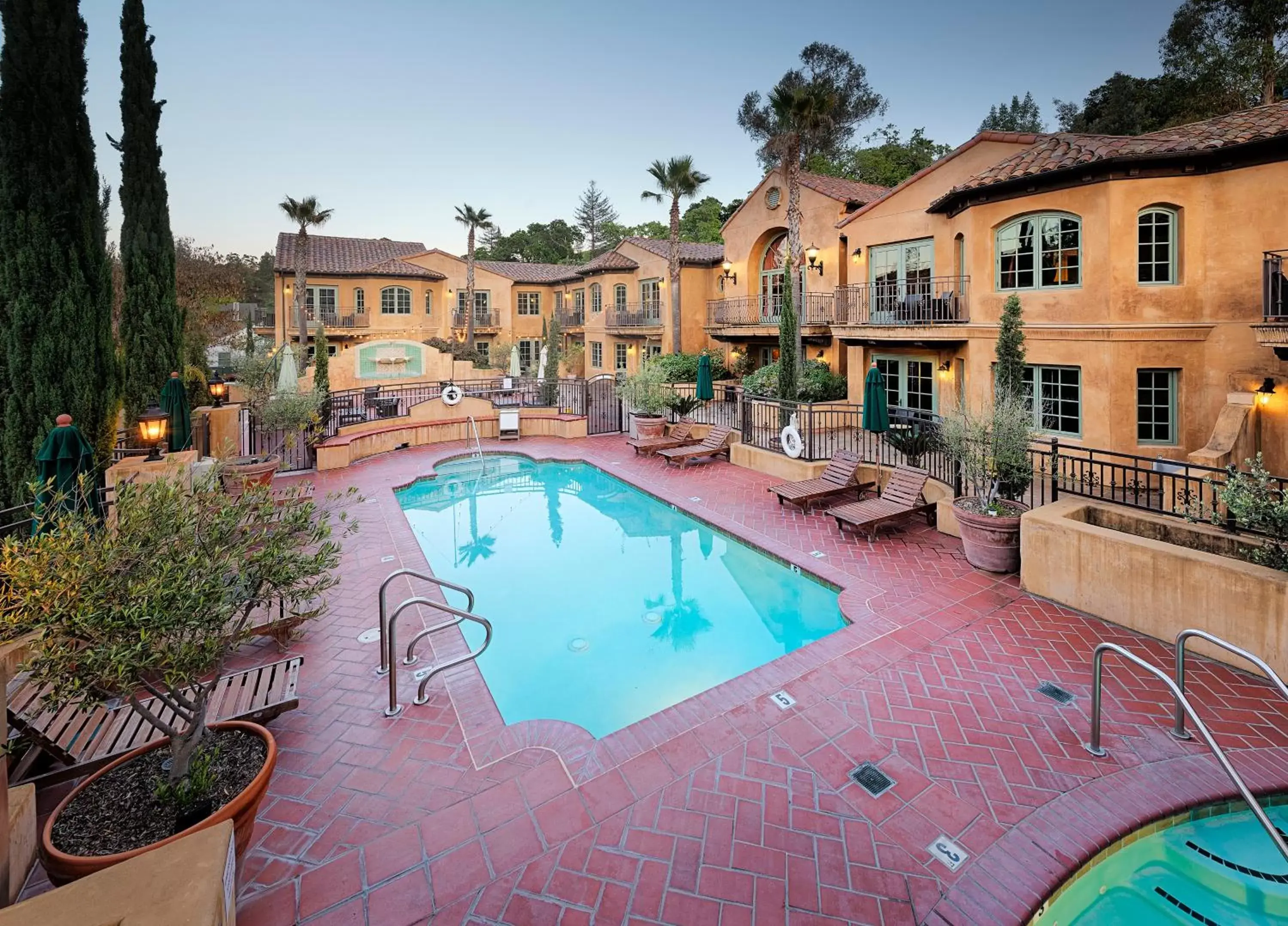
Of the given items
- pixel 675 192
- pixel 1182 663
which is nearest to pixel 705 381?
pixel 1182 663

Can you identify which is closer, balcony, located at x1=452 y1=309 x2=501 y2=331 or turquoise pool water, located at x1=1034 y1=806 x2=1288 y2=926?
turquoise pool water, located at x1=1034 y1=806 x2=1288 y2=926

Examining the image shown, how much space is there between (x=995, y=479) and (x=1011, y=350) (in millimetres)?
4537

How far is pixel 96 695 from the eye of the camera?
3.32 meters

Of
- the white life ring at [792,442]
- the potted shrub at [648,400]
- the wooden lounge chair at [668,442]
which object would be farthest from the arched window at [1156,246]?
the potted shrub at [648,400]

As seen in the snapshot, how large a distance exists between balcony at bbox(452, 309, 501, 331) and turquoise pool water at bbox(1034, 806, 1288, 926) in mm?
39099

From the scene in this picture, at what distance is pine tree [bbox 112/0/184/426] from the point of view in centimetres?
1325

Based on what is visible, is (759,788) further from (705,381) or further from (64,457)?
(705,381)

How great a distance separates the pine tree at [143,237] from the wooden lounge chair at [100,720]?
10905 mm

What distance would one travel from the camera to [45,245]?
891 cm

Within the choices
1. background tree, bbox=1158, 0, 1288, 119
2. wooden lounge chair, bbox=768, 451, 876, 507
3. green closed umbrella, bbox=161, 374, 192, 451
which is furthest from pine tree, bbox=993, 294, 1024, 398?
background tree, bbox=1158, 0, 1288, 119

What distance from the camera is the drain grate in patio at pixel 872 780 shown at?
14.1 feet

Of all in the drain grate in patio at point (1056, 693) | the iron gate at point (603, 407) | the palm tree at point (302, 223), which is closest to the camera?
the drain grate in patio at point (1056, 693)

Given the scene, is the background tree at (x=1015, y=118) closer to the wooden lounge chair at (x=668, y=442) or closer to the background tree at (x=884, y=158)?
the background tree at (x=884, y=158)

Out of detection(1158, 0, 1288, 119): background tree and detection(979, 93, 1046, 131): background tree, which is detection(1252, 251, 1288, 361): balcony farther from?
detection(979, 93, 1046, 131): background tree
